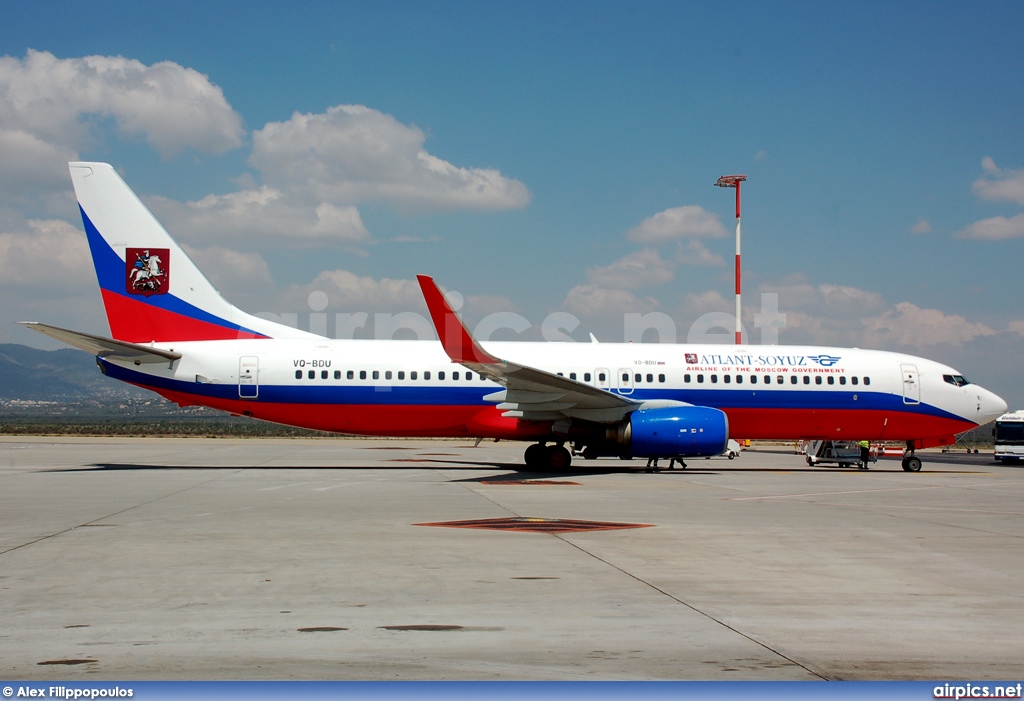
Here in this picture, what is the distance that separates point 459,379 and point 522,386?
230 cm

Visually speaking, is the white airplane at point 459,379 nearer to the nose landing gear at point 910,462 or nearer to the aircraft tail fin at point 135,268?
the aircraft tail fin at point 135,268

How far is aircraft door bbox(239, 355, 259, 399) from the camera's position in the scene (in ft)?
74.6

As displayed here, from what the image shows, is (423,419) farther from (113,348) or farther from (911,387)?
(911,387)

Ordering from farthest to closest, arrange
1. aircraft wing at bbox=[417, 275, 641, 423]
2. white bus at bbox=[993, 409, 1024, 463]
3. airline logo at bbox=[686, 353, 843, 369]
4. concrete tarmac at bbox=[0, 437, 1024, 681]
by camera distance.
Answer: white bus at bbox=[993, 409, 1024, 463] → airline logo at bbox=[686, 353, 843, 369] → aircraft wing at bbox=[417, 275, 641, 423] → concrete tarmac at bbox=[0, 437, 1024, 681]

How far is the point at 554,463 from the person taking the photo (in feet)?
76.5

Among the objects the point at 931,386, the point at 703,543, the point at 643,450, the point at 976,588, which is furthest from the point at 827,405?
the point at 976,588

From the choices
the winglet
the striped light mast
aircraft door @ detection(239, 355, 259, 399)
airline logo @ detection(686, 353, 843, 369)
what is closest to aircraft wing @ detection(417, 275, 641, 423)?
the winglet

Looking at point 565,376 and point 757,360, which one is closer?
point 565,376

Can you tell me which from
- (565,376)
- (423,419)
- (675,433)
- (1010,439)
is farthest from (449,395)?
(1010,439)

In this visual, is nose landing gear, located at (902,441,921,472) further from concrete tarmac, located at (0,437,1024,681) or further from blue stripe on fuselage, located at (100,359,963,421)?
concrete tarmac, located at (0,437,1024,681)

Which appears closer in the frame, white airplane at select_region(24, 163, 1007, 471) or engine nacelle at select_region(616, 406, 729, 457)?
engine nacelle at select_region(616, 406, 729, 457)

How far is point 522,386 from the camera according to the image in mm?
21891

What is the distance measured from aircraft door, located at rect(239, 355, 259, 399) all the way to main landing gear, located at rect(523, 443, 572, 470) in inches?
289

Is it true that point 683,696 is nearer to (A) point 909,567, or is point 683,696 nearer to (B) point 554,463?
(A) point 909,567
